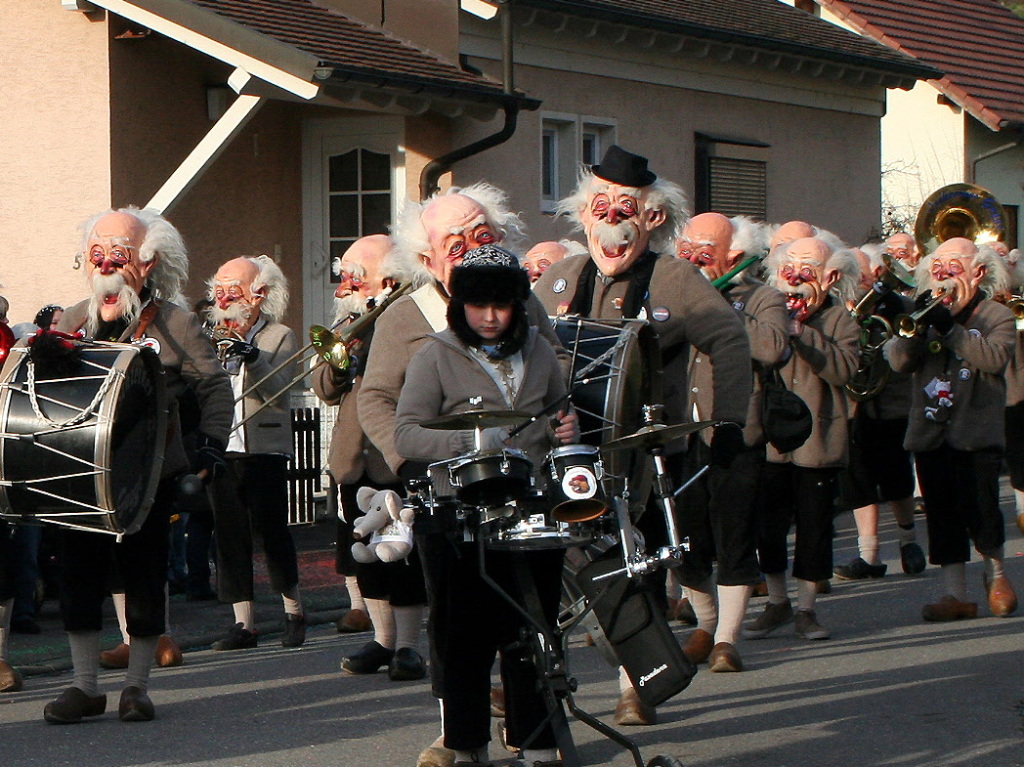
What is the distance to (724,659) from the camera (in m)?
7.95

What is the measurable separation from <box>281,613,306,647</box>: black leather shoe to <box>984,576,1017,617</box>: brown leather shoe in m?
3.55

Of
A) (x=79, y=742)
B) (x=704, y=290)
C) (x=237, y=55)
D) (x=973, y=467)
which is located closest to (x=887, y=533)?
(x=973, y=467)

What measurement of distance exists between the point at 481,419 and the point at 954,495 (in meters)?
4.85

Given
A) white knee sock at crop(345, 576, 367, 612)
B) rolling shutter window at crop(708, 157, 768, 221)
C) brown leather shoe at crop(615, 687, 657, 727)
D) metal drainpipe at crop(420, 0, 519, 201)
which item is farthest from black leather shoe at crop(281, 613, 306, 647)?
rolling shutter window at crop(708, 157, 768, 221)

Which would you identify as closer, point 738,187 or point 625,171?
point 625,171

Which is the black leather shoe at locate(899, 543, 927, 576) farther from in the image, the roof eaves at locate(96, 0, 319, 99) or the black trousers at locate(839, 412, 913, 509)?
the roof eaves at locate(96, 0, 319, 99)

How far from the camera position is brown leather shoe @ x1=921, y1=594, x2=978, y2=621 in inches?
370

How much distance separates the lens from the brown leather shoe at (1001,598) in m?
9.51

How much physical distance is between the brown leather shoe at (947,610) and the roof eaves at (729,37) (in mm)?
9256

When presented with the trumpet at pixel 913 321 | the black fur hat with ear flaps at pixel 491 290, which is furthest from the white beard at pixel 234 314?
the black fur hat with ear flaps at pixel 491 290

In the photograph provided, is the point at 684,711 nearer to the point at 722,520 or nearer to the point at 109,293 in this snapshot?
the point at 722,520

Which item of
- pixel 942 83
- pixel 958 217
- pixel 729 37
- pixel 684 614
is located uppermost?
pixel 942 83

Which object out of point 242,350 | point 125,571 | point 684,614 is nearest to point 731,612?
point 684,614

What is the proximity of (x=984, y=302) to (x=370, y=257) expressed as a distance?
322 cm
